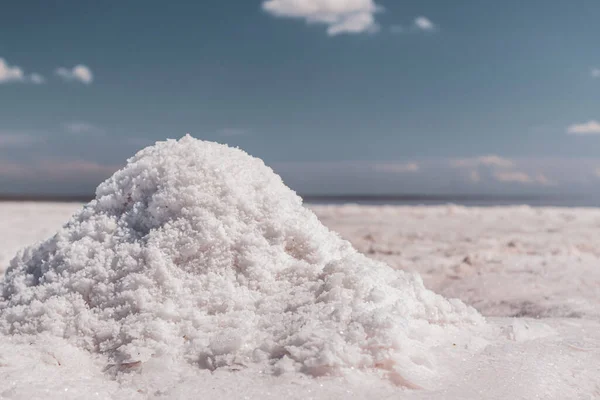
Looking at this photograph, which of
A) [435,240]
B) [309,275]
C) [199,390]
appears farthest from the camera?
[435,240]

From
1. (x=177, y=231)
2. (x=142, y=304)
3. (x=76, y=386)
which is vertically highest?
(x=177, y=231)

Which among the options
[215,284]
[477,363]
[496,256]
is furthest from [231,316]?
[496,256]

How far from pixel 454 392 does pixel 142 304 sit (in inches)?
38.4

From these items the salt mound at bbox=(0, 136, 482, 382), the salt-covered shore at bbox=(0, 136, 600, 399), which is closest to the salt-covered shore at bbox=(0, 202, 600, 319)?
the salt-covered shore at bbox=(0, 136, 600, 399)

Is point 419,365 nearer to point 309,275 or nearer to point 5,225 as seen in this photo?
point 309,275

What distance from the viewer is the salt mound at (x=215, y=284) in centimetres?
150

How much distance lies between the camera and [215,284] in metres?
1.75

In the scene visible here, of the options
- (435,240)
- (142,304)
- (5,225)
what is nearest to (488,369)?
(142,304)

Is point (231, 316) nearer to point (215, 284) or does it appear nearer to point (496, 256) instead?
point (215, 284)

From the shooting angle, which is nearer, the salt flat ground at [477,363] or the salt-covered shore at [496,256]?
the salt flat ground at [477,363]

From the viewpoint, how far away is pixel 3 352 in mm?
1602

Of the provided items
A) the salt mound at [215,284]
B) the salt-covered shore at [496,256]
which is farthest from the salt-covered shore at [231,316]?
the salt-covered shore at [496,256]

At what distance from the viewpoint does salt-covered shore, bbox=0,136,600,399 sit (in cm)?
144

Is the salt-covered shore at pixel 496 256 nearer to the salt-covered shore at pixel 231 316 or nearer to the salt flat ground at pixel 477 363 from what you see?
the salt flat ground at pixel 477 363
